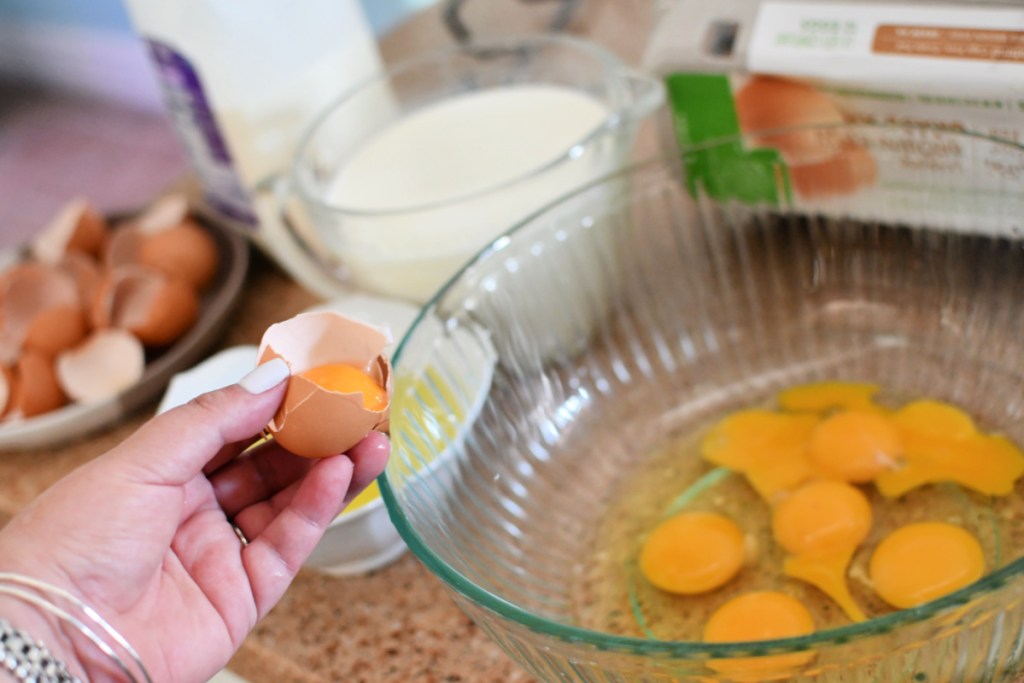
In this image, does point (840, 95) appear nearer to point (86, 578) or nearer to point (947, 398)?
point (947, 398)

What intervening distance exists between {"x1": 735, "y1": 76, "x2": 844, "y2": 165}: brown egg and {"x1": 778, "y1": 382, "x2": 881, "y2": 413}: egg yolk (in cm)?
19

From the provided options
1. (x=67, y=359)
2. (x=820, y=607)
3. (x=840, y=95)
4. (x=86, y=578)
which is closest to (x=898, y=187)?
(x=840, y=95)

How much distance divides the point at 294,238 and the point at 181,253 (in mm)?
197

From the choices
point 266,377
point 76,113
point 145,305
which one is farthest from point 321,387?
point 76,113

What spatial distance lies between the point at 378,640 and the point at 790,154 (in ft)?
1.70

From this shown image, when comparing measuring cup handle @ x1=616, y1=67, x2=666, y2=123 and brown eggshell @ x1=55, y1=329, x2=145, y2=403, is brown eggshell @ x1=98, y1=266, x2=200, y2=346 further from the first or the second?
measuring cup handle @ x1=616, y1=67, x2=666, y2=123

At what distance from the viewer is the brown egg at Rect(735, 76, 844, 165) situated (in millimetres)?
840

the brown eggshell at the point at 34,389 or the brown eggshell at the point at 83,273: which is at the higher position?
the brown eggshell at the point at 83,273

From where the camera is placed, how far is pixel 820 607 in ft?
2.30

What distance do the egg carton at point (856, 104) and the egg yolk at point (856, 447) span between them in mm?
181

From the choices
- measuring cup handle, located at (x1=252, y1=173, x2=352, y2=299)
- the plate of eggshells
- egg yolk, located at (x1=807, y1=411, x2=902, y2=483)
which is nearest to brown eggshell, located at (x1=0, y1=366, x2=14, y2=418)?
the plate of eggshells

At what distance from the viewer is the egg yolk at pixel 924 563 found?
67cm

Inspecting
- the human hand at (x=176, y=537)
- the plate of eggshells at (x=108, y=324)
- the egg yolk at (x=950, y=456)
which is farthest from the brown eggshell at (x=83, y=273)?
the egg yolk at (x=950, y=456)

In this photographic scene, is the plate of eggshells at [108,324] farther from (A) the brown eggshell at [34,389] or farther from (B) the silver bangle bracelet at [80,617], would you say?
(B) the silver bangle bracelet at [80,617]
